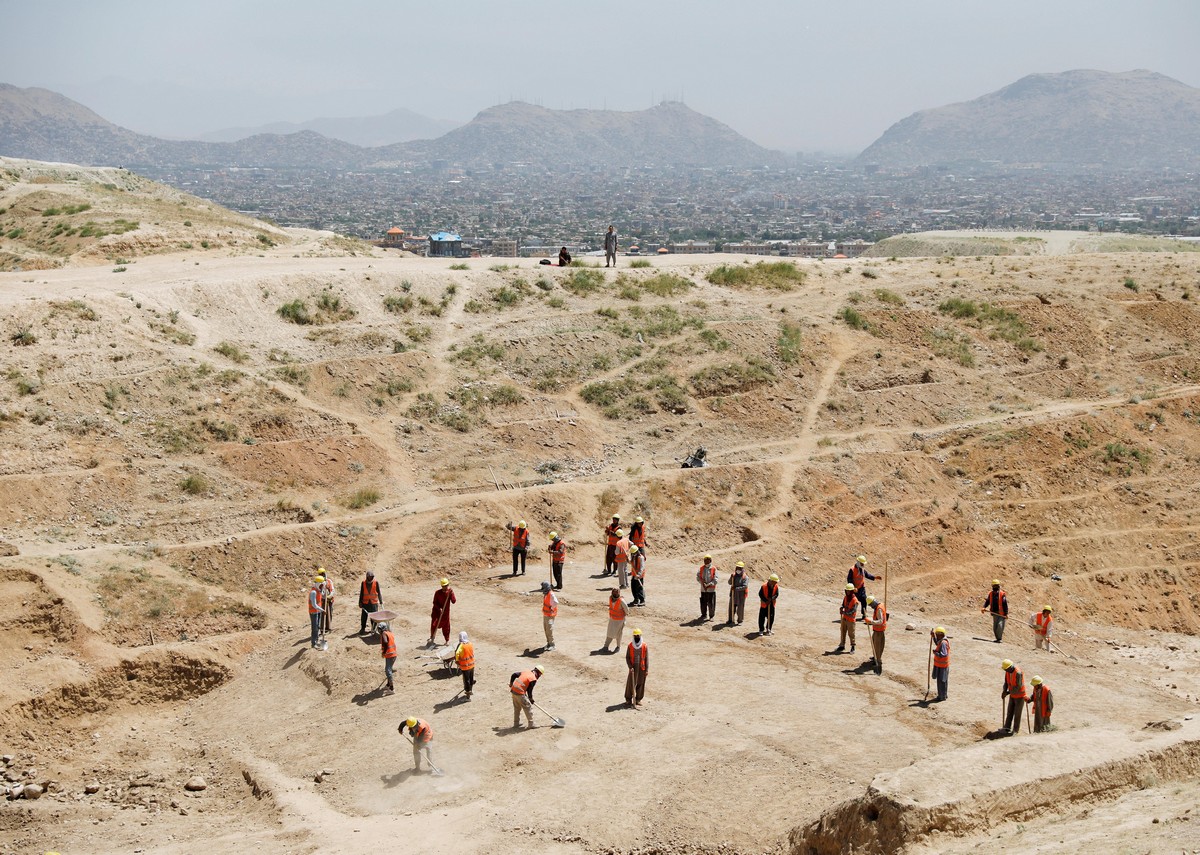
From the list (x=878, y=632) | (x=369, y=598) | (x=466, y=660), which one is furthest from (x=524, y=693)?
(x=878, y=632)

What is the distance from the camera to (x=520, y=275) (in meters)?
42.4

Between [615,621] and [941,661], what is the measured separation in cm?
593

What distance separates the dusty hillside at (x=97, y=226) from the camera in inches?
1704

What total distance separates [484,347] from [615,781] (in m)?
21.9

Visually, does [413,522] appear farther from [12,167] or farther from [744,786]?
[12,167]

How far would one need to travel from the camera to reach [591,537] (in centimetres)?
3016

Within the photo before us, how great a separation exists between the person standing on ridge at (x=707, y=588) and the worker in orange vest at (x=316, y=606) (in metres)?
7.62

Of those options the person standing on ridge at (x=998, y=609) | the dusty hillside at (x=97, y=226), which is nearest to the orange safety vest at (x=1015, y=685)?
the person standing on ridge at (x=998, y=609)

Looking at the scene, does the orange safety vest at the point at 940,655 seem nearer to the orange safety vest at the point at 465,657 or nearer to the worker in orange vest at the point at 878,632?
the worker in orange vest at the point at 878,632

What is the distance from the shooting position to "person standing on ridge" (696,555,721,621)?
24.1 metres

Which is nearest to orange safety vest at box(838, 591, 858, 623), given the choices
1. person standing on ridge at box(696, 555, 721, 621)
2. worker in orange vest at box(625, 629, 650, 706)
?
person standing on ridge at box(696, 555, 721, 621)

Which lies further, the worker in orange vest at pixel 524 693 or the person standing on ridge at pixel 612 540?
the person standing on ridge at pixel 612 540

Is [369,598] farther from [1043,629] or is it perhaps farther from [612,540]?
[1043,629]

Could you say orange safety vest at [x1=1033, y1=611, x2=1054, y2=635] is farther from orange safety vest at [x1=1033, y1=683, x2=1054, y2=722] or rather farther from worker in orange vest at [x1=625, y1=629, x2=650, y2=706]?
worker in orange vest at [x1=625, y1=629, x2=650, y2=706]
